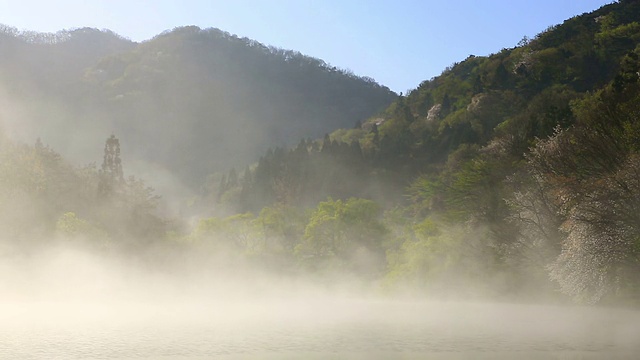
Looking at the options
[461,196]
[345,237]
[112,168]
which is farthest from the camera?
[112,168]

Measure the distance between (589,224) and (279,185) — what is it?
135791mm

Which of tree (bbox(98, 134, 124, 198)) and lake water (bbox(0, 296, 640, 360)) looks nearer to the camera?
lake water (bbox(0, 296, 640, 360))

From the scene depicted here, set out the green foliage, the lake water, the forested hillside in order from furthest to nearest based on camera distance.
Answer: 1. the green foliage
2. the forested hillside
3. the lake water

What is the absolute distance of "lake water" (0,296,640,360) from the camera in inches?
1249

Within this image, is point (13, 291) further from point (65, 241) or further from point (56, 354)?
point (56, 354)

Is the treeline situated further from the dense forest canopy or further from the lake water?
the lake water

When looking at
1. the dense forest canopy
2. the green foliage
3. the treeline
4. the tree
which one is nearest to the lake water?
the dense forest canopy

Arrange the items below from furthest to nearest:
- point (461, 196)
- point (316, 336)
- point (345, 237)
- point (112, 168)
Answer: point (112, 168) < point (345, 237) < point (461, 196) < point (316, 336)

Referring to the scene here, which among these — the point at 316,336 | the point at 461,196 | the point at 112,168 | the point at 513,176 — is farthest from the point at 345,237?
the point at 316,336

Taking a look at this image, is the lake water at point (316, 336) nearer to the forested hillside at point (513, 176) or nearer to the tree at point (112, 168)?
the forested hillside at point (513, 176)

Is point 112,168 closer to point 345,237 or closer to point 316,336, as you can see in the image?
point 345,237

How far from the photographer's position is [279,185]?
584ft

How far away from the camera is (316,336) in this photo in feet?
131

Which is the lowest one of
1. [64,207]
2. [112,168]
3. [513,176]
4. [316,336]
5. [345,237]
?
[316,336]
